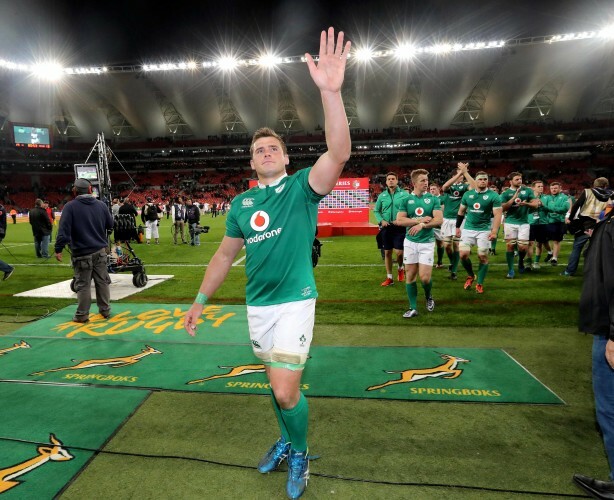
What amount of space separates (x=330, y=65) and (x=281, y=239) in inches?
41.9

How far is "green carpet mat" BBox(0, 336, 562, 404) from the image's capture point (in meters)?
3.87

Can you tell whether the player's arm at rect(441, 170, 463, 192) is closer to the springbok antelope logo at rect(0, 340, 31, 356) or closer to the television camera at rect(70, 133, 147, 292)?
the television camera at rect(70, 133, 147, 292)

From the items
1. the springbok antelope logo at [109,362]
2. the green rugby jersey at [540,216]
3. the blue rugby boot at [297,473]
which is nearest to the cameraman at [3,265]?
the springbok antelope logo at [109,362]

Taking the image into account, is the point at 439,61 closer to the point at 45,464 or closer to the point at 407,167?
the point at 407,167

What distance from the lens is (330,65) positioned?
208 cm

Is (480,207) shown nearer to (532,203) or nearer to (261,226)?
(532,203)

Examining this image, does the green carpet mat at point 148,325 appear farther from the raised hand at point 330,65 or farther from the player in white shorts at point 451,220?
the player in white shorts at point 451,220

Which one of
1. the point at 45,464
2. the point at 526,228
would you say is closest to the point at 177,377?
the point at 45,464

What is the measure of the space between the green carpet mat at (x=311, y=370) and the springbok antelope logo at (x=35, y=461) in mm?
1076

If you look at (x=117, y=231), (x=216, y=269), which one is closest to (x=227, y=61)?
(x=117, y=231)

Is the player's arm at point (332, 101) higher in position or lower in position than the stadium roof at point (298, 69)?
lower

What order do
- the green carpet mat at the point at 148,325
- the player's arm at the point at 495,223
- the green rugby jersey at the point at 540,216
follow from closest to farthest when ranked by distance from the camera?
the green carpet mat at the point at 148,325
the player's arm at the point at 495,223
the green rugby jersey at the point at 540,216

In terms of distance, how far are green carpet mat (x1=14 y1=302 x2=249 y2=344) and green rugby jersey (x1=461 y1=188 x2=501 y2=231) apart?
5299mm

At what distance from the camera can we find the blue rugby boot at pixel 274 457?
8.90 feet
